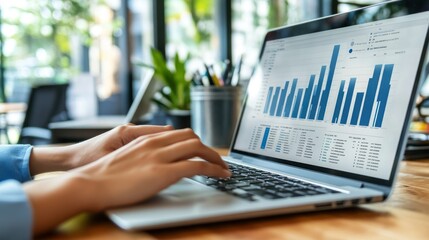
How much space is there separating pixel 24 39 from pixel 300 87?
4.12m

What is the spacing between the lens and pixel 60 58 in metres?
4.73

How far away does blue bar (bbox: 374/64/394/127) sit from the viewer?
59 cm

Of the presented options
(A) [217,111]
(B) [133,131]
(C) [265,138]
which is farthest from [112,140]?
(A) [217,111]

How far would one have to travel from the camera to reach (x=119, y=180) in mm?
481

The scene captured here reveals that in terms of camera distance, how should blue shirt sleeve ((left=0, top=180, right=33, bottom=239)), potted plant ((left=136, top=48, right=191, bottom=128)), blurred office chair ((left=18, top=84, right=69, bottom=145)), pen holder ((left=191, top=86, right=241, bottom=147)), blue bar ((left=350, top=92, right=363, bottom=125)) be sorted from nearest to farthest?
blue shirt sleeve ((left=0, top=180, right=33, bottom=239)) → blue bar ((left=350, top=92, right=363, bottom=125)) → pen holder ((left=191, top=86, right=241, bottom=147)) → potted plant ((left=136, top=48, right=191, bottom=128)) → blurred office chair ((left=18, top=84, right=69, bottom=145))

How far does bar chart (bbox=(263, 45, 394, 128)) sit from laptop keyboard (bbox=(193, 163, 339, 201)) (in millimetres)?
119

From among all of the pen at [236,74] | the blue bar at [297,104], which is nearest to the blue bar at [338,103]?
the blue bar at [297,104]

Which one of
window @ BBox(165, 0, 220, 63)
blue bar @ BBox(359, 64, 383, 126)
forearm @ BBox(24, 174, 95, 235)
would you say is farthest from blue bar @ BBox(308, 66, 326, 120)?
window @ BBox(165, 0, 220, 63)

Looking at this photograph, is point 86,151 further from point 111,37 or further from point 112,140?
point 111,37

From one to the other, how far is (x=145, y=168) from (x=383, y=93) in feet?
1.06

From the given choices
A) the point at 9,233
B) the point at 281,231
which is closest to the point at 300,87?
the point at 281,231

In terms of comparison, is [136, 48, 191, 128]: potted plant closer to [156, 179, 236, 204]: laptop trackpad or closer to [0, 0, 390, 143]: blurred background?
[156, 179, 236, 204]: laptop trackpad

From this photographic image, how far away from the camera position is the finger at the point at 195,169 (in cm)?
52

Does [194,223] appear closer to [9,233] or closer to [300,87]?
[9,233]
